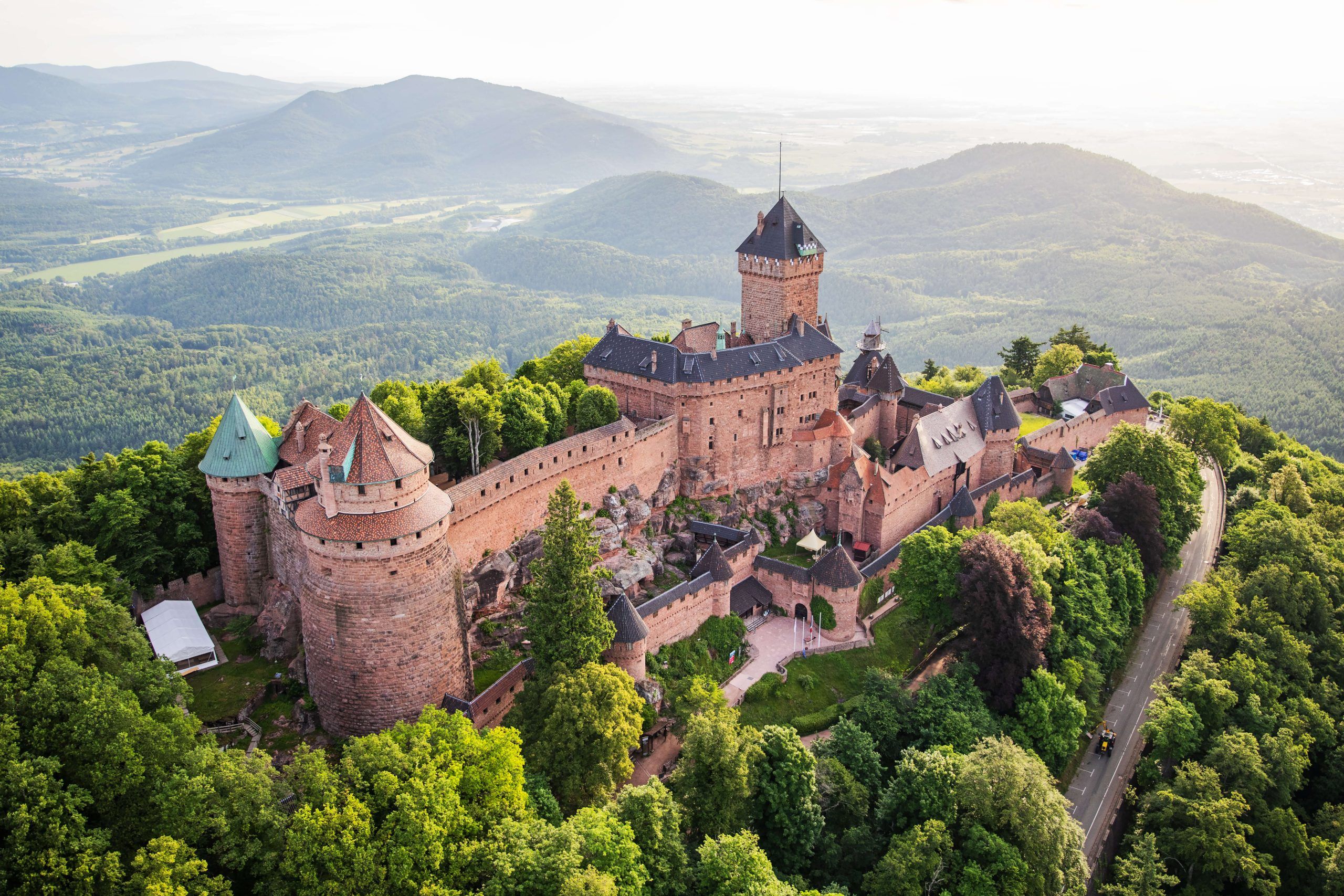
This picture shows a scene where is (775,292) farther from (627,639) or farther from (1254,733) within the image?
(1254,733)

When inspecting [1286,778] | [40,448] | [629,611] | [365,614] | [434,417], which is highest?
[434,417]

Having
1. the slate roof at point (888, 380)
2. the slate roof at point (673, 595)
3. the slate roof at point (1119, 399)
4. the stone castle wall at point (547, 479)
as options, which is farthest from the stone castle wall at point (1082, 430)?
the slate roof at point (673, 595)

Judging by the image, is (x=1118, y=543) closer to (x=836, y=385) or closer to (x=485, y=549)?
(x=836, y=385)

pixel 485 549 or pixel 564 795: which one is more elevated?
pixel 485 549

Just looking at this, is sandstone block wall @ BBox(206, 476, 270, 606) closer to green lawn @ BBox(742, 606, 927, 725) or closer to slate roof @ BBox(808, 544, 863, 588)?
green lawn @ BBox(742, 606, 927, 725)

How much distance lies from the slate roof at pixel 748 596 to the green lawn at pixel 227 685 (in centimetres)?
2209

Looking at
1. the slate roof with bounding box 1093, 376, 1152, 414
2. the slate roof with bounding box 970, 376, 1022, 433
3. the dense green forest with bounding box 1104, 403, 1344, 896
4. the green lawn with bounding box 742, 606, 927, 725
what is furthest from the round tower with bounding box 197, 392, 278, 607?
the slate roof with bounding box 1093, 376, 1152, 414

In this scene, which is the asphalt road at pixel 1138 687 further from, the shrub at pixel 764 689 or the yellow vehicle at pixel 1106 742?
the shrub at pixel 764 689

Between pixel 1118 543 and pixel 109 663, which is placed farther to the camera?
pixel 1118 543

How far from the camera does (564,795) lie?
122 ft

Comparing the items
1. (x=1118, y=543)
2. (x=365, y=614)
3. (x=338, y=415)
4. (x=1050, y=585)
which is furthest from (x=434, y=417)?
→ (x=1118, y=543)

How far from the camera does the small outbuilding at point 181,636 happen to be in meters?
41.2

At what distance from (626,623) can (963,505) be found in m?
26.1

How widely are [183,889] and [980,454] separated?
51453 mm
